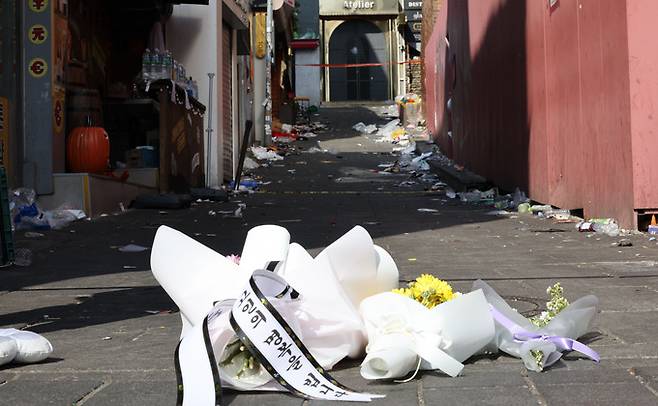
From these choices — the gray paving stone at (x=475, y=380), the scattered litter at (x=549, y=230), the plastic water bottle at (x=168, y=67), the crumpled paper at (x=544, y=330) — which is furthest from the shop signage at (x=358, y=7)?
the gray paving stone at (x=475, y=380)

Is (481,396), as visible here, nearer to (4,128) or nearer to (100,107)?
(4,128)

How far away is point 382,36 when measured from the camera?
133 ft

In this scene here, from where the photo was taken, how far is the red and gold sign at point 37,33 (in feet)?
31.7

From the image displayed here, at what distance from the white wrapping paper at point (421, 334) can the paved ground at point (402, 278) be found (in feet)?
0.19

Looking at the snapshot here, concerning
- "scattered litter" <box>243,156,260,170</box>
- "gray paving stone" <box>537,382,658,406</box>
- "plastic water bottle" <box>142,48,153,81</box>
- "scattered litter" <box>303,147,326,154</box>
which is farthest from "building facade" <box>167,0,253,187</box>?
"gray paving stone" <box>537,382,658,406</box>

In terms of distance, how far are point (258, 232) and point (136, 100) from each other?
935 cm

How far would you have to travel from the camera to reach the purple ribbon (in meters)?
3.26

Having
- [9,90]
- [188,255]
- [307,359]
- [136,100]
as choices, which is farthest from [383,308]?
[136,100]

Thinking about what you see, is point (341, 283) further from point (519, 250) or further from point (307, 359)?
point (519, 250)

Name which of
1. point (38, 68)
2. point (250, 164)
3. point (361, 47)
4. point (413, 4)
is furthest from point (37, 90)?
point (361, 47)

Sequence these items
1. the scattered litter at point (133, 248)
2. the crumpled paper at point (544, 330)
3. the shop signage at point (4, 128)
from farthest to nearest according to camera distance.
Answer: the shop signage at point (4, 128) → the scattered litter at point (133, 248) → the crumpled paper at point (544, 330)

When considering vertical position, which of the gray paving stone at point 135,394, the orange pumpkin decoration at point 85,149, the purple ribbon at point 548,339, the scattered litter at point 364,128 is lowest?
the gray paving stone at point 135,394

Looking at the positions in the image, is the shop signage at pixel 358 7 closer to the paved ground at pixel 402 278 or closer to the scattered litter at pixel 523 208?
the paved ground at pixel 402 278

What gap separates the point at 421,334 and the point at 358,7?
37388 mm
